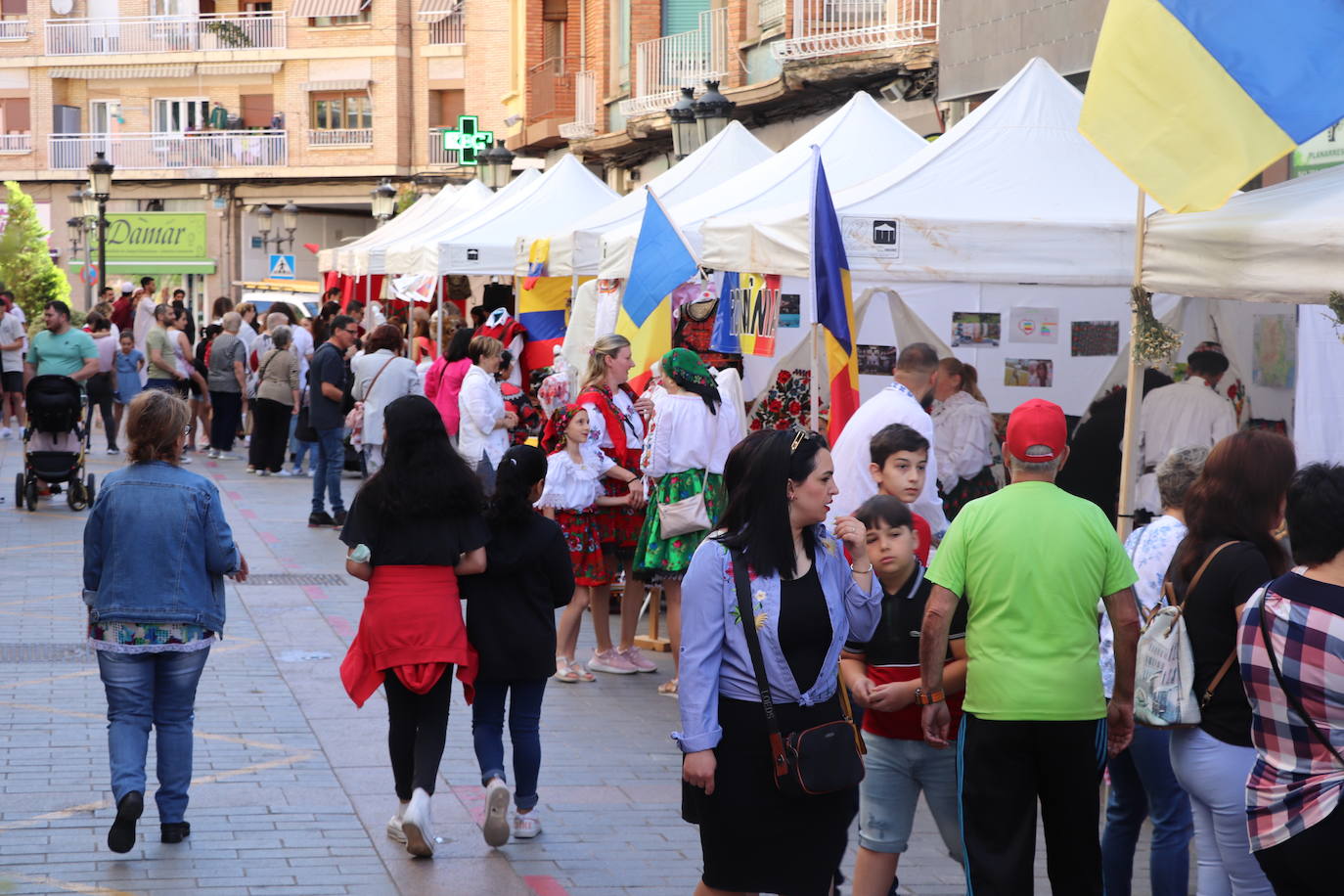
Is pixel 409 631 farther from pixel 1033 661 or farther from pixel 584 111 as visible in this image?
pixel 584 111

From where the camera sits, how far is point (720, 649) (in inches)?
173

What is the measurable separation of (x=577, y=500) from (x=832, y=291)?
1.79 metres

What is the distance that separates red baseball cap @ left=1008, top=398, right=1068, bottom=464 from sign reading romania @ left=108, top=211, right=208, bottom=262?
147 ft

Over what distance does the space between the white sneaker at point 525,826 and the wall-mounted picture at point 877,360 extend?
6.27 m


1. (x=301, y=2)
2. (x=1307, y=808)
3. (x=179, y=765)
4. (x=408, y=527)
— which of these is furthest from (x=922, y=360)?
(x=301, y=2)

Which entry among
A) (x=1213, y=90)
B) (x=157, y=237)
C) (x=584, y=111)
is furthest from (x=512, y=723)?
(x=157, y=237)

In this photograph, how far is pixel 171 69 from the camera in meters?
47.2

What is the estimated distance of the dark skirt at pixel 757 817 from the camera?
14.4ft

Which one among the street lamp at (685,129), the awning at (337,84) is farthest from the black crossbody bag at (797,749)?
the awning at (337,84)

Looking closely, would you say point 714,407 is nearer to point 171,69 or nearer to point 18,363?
point 18,363

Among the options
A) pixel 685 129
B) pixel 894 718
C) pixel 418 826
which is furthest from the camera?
pixel 685 129

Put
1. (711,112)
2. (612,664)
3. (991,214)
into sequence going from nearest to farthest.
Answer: (991,214) → (612,664) → (711,112)

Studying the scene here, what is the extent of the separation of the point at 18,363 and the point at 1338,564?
58.6ft

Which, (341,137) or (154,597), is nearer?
(154,597)
